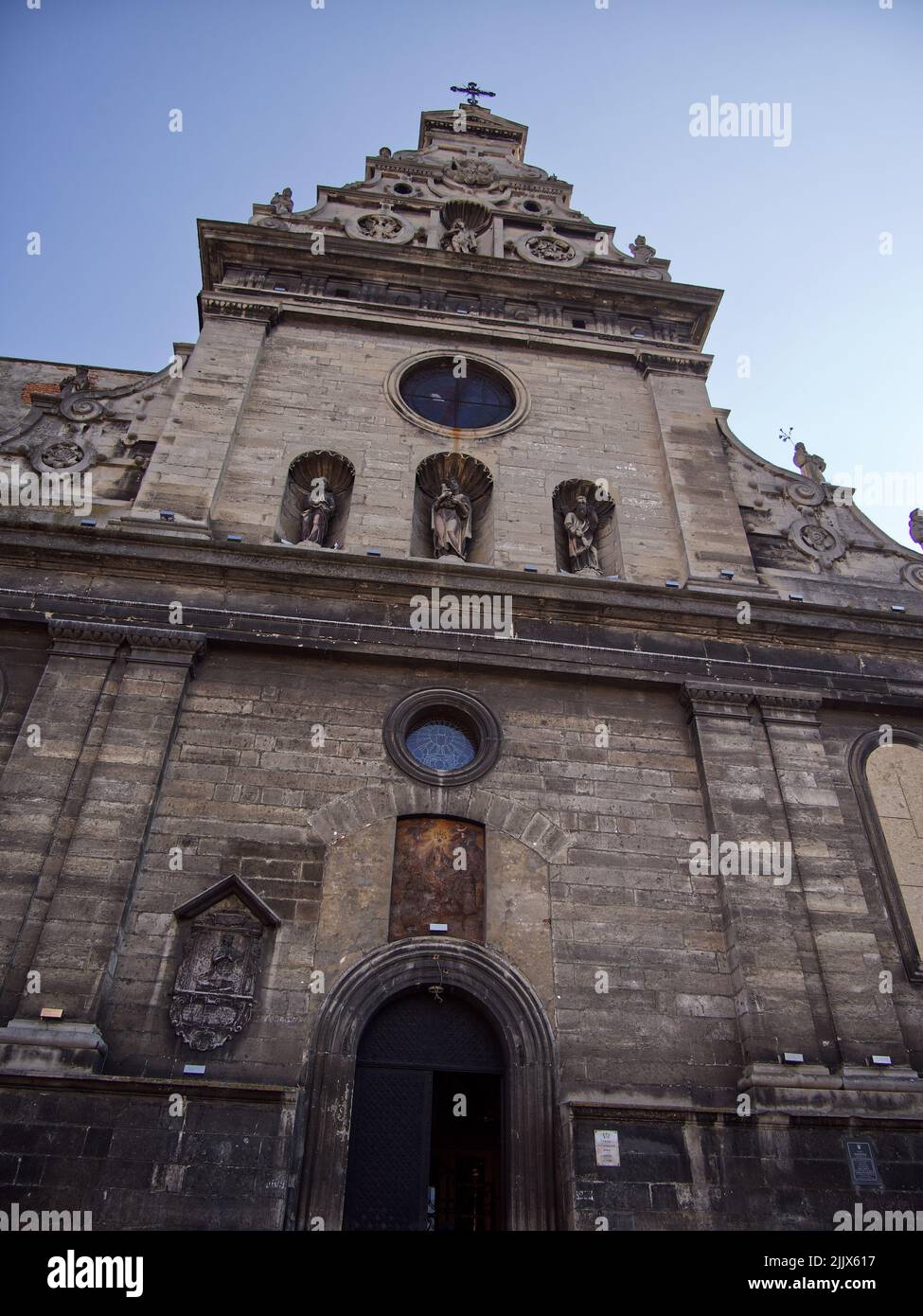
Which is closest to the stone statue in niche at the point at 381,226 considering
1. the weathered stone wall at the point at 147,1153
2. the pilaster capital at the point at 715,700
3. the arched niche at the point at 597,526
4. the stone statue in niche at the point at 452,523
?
the stone statue in niche at the point at 452,523

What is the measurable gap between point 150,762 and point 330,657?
2516 mm

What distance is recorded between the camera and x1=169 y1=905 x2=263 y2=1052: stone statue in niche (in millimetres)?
8711

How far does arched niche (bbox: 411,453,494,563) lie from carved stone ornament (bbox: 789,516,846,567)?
4.87 metres

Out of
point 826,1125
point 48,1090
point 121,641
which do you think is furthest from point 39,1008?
point 826,1125

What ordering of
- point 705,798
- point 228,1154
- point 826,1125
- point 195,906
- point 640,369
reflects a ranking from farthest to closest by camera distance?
point 640,369
point 705,798
point 195,906
point 826,1125
point 228,1154

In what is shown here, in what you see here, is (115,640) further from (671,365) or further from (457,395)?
(671,365)

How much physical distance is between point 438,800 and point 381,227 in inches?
523

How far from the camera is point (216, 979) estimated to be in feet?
29.6

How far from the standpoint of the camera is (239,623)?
11.4 meters

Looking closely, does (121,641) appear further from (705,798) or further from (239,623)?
(705,798)

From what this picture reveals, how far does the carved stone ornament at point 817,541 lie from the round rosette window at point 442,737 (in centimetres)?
634

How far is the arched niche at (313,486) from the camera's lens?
13477 mm

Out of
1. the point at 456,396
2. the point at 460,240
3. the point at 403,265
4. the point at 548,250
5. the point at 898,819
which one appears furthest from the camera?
the point at 548,250

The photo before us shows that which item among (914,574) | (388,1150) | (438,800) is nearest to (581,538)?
(438,800)
